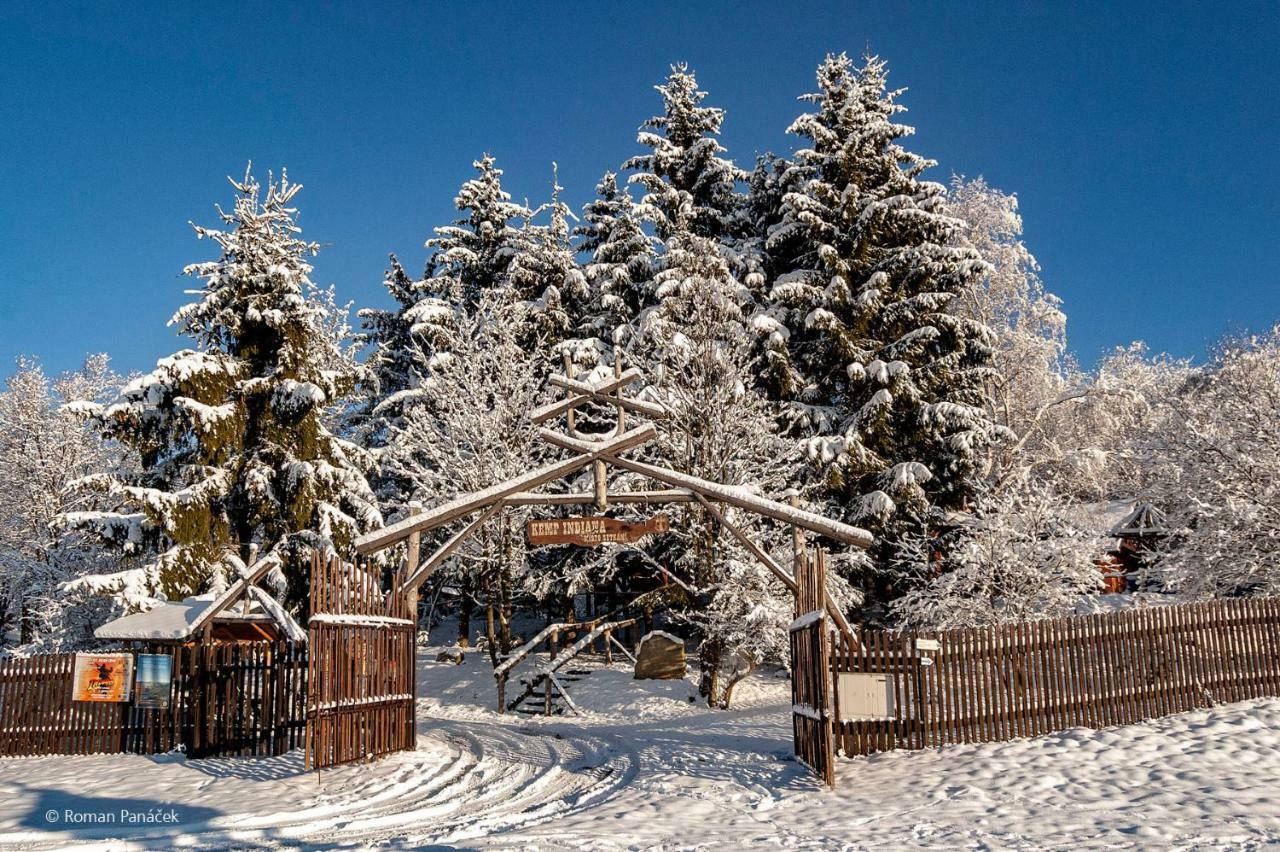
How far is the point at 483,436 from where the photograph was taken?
24547 millimetres

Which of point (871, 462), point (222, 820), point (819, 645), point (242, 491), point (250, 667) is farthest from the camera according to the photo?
point (871, 462)

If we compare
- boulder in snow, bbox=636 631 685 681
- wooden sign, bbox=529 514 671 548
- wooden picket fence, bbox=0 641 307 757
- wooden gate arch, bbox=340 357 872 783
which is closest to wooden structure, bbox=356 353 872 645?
wooden gate arch, bbox=340 357 872 783

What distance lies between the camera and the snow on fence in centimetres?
1102

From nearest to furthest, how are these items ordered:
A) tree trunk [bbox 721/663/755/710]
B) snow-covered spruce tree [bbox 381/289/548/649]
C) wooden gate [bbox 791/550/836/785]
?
1. wooden gate [bbox 791/550/836/785]
2. tree trunk [bbox 721/663/755/710]
3. snow-covered spruce tree [bbox 381/289/548/649]

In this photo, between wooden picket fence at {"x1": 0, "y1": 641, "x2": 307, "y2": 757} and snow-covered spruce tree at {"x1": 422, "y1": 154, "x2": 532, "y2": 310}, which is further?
snow-covered spruce tree at {"x1": 422, "y1": 154, "x2": 532, "y2": 310}

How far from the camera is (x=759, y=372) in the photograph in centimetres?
2602

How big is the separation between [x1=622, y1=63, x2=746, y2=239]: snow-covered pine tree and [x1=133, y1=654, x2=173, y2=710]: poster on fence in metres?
20.1

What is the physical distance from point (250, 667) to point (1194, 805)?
12592mm

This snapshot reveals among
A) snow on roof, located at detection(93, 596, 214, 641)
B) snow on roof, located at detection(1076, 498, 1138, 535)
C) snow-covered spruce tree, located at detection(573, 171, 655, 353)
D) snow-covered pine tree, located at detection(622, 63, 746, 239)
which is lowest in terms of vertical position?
snow on roof, located at detection(93, 596, 214, 641)

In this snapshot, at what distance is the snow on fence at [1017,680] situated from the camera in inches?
434

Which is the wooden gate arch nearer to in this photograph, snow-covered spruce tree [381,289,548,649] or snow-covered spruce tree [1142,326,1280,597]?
snow-covered spruce tree [381,289,548,649]

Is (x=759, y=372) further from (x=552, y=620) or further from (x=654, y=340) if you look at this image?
(x=552, y=620)

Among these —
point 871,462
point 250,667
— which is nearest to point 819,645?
point 250,667

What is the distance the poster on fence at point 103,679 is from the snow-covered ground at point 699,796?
97cm
